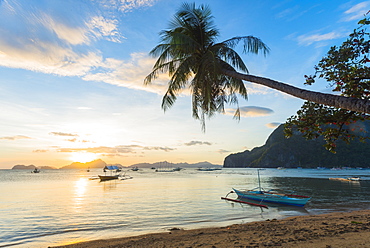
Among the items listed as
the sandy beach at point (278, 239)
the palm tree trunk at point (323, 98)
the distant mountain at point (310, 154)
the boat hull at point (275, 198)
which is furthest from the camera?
the distant mountain at point (310, 154)

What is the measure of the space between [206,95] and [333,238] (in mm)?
7294

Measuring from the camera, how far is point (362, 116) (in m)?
6.57

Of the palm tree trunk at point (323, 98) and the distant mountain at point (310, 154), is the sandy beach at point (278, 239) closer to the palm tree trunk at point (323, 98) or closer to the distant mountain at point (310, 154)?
the palm tree trunk at point (323, 98)

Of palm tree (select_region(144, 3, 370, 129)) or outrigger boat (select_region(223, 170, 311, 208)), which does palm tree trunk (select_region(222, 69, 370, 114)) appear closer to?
palm tree (select_region(144, 3, 370, 129))

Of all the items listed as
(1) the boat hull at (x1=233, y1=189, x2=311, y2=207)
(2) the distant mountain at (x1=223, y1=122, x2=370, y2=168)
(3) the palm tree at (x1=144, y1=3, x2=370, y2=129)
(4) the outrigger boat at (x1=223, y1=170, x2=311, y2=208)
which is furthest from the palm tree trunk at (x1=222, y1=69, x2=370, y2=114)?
(2) the distant mountain at (x1=223, y1=122, x2=370, y2=168)

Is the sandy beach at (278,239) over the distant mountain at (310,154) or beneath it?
beneath

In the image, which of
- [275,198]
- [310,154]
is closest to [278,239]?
[275,198]

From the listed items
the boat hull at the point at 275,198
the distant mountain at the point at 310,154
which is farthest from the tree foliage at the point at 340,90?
the distant mountain at the point at 310,154

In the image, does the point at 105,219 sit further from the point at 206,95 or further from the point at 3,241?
the point at 206,95

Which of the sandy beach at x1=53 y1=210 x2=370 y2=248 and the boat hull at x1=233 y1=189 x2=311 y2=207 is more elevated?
the sandy beach at x1=53 y1=210 x2=370 y2=248

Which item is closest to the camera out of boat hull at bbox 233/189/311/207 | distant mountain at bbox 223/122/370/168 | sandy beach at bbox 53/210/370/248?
sandy beach at bbox 53/210/370/248


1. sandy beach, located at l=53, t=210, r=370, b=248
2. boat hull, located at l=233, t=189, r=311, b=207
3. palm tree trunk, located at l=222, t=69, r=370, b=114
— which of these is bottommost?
boat hull, located at l=233, t=189, r=311, b=207

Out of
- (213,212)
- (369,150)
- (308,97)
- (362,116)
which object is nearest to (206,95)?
(308,97)

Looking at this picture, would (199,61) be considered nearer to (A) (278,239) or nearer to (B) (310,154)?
(A) (278,239)
